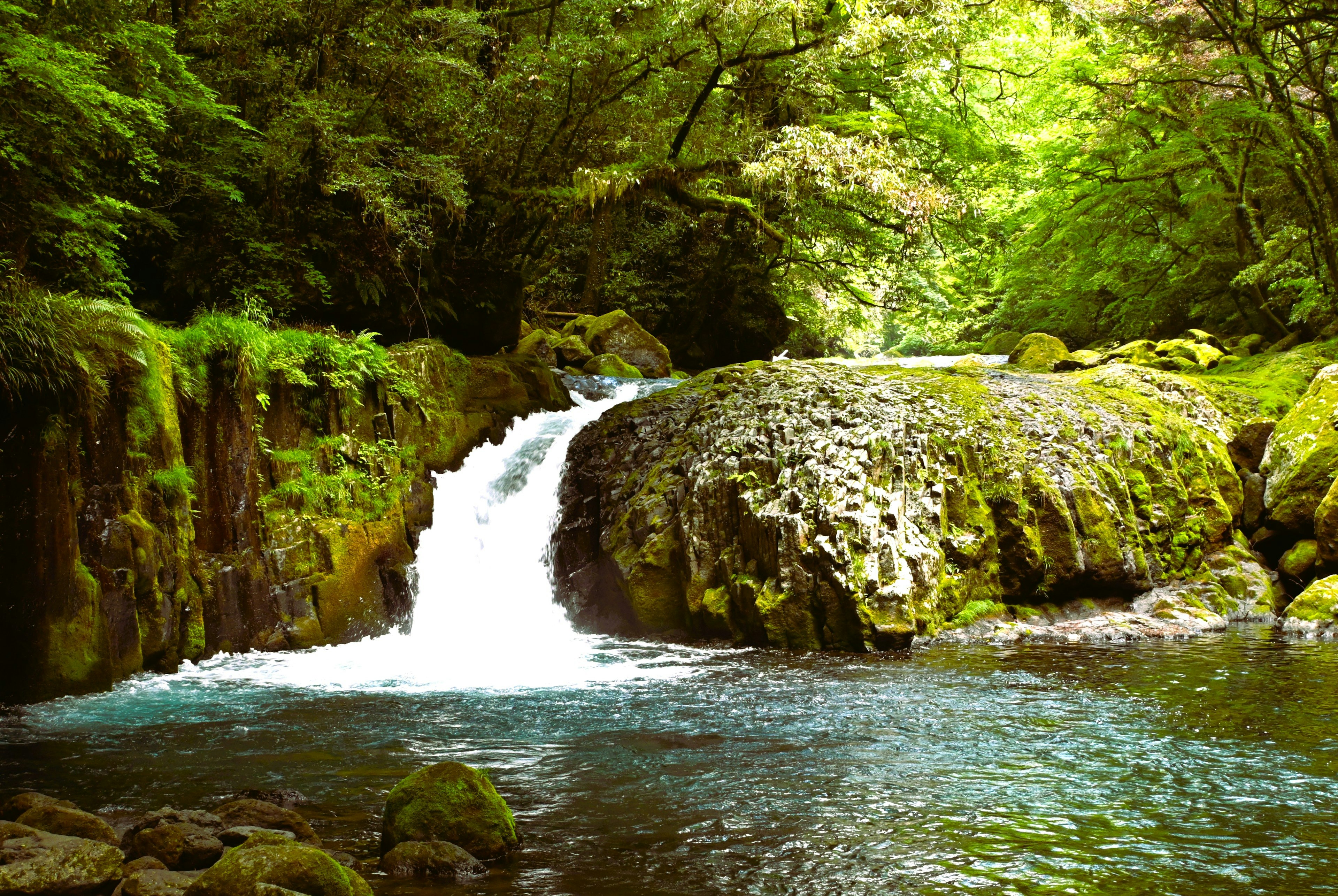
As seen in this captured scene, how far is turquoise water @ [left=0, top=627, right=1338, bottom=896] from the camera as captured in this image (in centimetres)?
415

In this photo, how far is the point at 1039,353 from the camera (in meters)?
19.1

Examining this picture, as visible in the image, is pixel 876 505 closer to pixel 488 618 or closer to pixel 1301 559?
pixel 488 618

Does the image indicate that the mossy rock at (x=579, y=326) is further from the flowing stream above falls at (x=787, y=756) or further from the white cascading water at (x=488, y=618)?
the flowing stream above falls at (x=787, y=756)

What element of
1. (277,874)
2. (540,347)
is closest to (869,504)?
(277,874)

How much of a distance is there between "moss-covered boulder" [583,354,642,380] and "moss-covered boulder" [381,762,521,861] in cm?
1358

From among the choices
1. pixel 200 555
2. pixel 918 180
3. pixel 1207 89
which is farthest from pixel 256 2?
pixel 1207 89

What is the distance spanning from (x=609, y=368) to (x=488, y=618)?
7607 millimetres

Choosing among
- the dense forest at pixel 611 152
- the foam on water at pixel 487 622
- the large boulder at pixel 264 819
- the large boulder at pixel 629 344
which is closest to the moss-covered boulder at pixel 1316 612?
the dense forest at pixel 611 152

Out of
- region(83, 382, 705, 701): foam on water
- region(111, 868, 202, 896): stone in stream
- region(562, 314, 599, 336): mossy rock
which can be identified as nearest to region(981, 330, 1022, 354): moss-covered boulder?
region(562, 314, 599, 336): mossy rock

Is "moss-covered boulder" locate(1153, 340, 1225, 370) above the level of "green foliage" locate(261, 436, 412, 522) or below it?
above

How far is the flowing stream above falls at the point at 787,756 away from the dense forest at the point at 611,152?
3.59 metres

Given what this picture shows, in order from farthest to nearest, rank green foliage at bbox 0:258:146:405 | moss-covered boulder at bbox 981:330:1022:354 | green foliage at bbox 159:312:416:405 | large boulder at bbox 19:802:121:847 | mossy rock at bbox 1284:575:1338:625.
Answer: moss-covered boulder at bbox 981:330:1022:354, mossy rock at bbox 1284:575:1338:625, green foliage at bbox 159:312:416:405, green foliage at bbox 0:258:146:405, large boulder at bbox 19:802:121:847

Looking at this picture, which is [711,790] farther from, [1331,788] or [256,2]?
[256,2]

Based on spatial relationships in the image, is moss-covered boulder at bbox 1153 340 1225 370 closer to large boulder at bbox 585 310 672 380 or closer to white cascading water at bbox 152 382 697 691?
large boulder at bbox 585 310 672 380
